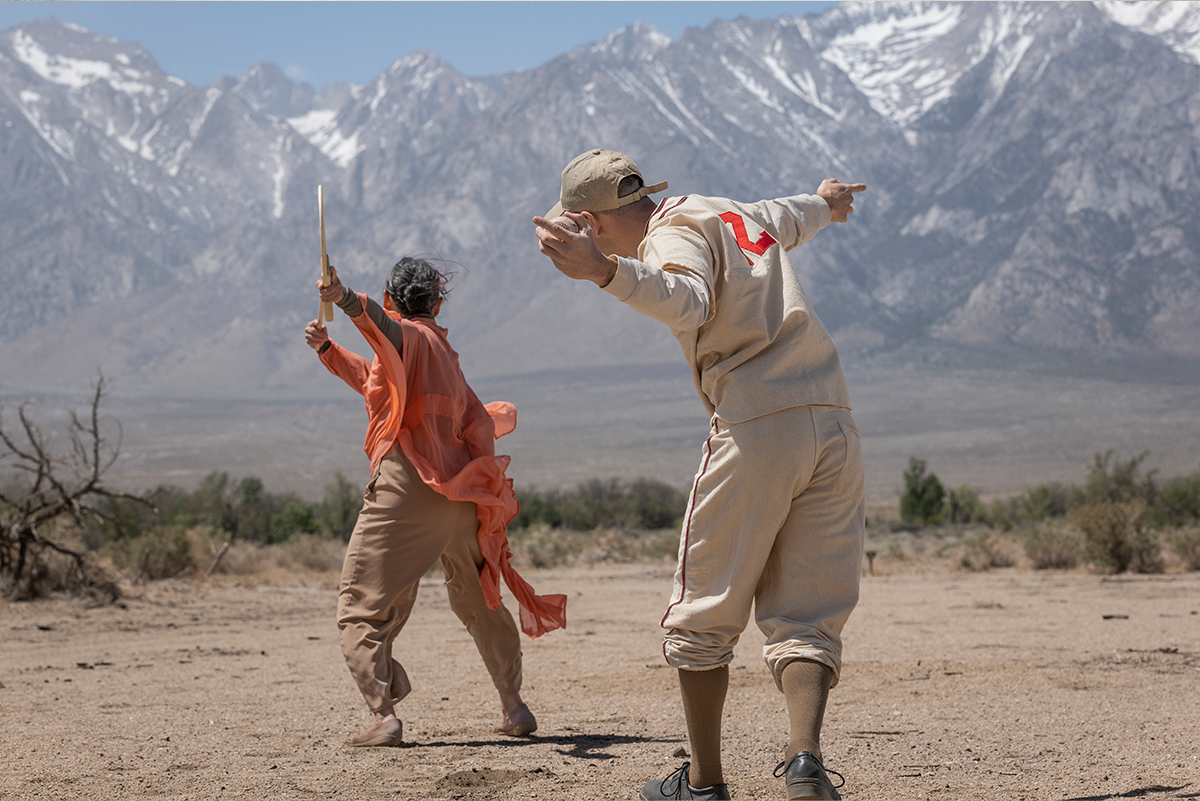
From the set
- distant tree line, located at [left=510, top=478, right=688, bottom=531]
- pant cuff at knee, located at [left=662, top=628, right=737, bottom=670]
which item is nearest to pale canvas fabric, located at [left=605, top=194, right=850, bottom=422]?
pant cuff at knee, located at [left=662, top=628, right=737, bottom=670]

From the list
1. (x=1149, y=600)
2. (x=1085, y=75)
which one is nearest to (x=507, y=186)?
(x=1085, y=75)

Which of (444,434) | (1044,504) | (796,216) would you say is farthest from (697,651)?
(1044,504)

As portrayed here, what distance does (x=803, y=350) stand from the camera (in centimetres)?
333

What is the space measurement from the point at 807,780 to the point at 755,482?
773 mm

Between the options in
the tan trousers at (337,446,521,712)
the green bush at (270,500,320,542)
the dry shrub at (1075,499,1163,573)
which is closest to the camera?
the tan trousers at (337,446,521,712)

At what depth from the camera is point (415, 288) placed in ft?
16.8

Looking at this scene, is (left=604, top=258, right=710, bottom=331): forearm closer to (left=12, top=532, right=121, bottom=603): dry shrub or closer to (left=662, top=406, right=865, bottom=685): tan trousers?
(left=662, top=406, right=865, bottom=685): tan trousers

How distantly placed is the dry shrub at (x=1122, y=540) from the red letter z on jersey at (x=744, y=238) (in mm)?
11093

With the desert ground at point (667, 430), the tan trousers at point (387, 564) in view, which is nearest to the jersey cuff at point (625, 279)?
the tan trousers at point (387, 564)

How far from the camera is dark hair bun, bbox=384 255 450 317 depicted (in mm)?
5113

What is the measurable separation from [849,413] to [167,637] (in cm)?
661

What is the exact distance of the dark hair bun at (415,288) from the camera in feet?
16.8

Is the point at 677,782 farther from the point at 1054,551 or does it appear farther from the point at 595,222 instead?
the point at 1054,551

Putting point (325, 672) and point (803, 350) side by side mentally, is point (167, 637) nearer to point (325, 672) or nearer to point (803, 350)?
point (325, 672)
